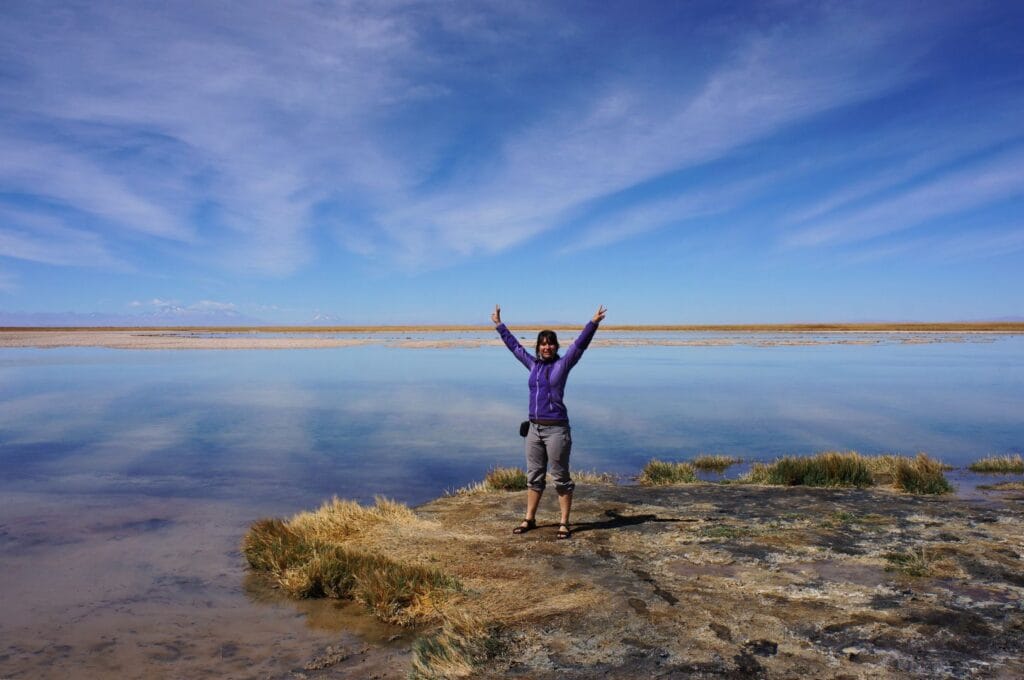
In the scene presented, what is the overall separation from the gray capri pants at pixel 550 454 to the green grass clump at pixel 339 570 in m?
1.80

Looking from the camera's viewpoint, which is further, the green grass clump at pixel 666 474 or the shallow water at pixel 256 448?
the green grass clump at pixel 666 474

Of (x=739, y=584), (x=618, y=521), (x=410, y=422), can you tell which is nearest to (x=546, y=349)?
(x=618, y=521)

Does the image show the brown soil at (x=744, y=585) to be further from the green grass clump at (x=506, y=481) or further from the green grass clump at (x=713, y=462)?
the green grass clump at (x=713, y=462)

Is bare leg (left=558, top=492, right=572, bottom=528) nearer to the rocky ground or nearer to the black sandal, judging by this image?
the rocky ground

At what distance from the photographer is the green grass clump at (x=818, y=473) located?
11.2 m

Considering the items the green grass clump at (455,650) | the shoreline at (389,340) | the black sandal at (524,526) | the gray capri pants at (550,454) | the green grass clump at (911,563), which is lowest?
the green grass clump at (455,650)

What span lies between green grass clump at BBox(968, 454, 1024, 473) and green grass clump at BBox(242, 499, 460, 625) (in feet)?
37.6

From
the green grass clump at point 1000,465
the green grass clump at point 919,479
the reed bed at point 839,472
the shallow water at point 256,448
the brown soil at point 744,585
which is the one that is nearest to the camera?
the brown soil at point 744,585

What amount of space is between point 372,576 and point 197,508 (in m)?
4.67

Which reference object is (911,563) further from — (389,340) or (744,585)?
(389,340)

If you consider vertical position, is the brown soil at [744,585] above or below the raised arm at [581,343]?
below

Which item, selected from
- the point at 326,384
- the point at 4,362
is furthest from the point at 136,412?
the point at 4,362

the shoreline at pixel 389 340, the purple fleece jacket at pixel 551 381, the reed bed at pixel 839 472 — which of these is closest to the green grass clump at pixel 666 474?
the reed bed at pixel 839 472

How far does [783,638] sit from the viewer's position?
195 inches
